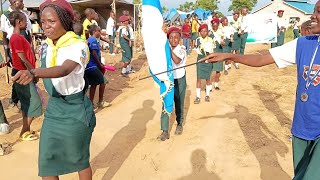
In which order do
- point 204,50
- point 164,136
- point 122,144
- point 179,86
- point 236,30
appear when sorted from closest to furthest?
point 122,144, point 164,136, point 179,86, point 204,50, point 236,30

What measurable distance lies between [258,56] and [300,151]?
2.57 feet

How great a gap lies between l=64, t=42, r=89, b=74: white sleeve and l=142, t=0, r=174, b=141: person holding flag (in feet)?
7.21

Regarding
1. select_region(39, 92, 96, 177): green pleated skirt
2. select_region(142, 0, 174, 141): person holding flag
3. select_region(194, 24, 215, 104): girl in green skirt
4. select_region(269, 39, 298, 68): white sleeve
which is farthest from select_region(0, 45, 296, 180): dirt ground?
select_region(269, 39, 298, 68): white sleeve

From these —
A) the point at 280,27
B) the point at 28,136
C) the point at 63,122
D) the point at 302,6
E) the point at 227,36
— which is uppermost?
the point at 302,6

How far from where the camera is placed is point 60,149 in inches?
99.7

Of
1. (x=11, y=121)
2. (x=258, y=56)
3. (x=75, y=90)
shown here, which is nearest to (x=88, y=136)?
(x=75, y=90)

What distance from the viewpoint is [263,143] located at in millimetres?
4652

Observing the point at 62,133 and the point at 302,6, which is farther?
the point at 302,6

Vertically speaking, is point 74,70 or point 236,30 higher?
point 236,30

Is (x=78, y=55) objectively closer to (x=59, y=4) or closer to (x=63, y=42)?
(x=63, y=42)

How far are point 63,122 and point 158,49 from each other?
91.4 inches

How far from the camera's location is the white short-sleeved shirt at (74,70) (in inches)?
92.0

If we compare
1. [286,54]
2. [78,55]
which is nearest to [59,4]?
[78,55]

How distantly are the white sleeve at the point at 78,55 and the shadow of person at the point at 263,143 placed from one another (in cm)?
243
